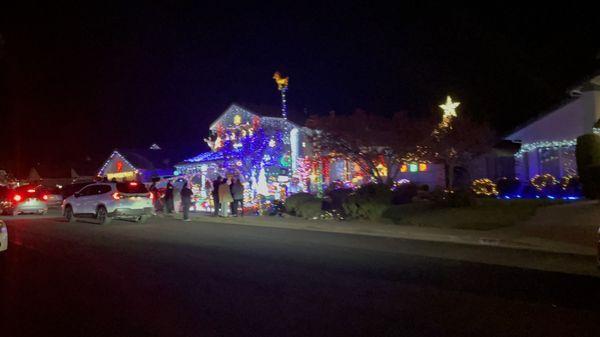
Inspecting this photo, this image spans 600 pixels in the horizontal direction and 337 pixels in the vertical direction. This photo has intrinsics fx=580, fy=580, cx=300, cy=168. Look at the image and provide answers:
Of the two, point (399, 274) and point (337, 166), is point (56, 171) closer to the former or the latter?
point (337, 166)

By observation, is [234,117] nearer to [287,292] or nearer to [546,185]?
[546,185]

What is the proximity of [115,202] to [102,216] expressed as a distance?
1072mm

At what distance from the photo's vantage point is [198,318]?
786 centimetres

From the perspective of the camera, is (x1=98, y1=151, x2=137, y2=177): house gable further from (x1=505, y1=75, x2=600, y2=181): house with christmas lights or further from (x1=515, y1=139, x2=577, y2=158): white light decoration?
(x1=505, y1=75, x2=600, y2=181): house with christmas lights

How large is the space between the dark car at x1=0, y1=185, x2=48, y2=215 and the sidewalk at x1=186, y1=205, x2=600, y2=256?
16.0m

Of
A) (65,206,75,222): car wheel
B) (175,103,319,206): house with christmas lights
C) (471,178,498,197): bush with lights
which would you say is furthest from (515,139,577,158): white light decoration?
(65,206,75,222): car wheel

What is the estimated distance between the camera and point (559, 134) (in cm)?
2719

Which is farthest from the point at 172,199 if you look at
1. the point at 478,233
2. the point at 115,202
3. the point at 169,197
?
the point at 478,233

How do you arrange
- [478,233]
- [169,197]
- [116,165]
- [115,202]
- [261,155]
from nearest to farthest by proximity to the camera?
[478,233] < [115,202] < [169,197] < [261,155] < [116,165]

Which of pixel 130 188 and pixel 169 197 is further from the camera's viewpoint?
pixel 169 197

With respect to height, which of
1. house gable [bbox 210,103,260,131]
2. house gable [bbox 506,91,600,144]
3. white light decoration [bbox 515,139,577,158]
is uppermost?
house gable [bbox 210,103,260,131]

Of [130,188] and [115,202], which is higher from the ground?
[130,188]

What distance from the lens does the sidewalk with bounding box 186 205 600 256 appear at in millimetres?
14398

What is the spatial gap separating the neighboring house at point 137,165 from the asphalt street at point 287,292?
3427 centimetres
